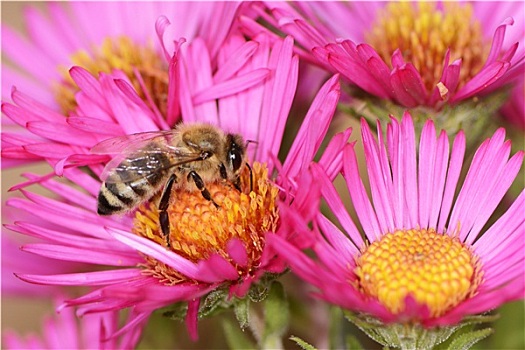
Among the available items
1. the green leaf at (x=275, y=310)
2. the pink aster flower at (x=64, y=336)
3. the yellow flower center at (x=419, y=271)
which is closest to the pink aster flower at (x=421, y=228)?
the yellow flower center at (x=419, y=271)

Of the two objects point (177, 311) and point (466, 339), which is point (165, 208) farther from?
point (466, 339)

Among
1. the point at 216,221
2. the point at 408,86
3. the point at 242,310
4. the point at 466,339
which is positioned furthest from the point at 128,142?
the point at 466,339

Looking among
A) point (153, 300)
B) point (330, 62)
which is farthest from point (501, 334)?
point (153, 300)

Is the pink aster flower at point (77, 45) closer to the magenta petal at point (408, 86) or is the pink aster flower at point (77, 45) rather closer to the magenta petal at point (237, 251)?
the magenta petal at point (408, 86)

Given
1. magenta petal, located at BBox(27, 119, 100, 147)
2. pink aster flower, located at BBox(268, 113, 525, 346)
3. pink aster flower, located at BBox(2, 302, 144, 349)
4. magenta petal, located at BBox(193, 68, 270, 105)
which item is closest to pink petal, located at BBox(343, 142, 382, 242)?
pink aster flower, located at BBox(268, 113, 525, 346)

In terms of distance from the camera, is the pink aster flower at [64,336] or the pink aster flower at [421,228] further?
the pink aster flower at [64,336]

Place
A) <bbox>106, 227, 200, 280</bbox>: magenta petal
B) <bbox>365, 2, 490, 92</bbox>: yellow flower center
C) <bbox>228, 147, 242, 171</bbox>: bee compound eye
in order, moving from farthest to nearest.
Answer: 1. <bbox>365, 2, 490, 92</bbox>: yellow flower center
2. <bbox>228, 147, 242, 171</bbox>: bee compound eye
3. <bbox>106, 227, 200, 280</bbox>: magenta petal

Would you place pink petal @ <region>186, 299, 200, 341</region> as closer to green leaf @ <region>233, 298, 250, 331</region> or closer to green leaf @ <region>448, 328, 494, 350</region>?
green leaf @ <region>233, 298, 250, 331</region>

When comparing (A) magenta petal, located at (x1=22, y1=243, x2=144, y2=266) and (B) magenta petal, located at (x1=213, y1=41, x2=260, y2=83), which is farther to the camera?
(B) magenta petal, located at (x1=213, y1=41, x2=260, y2=83)
